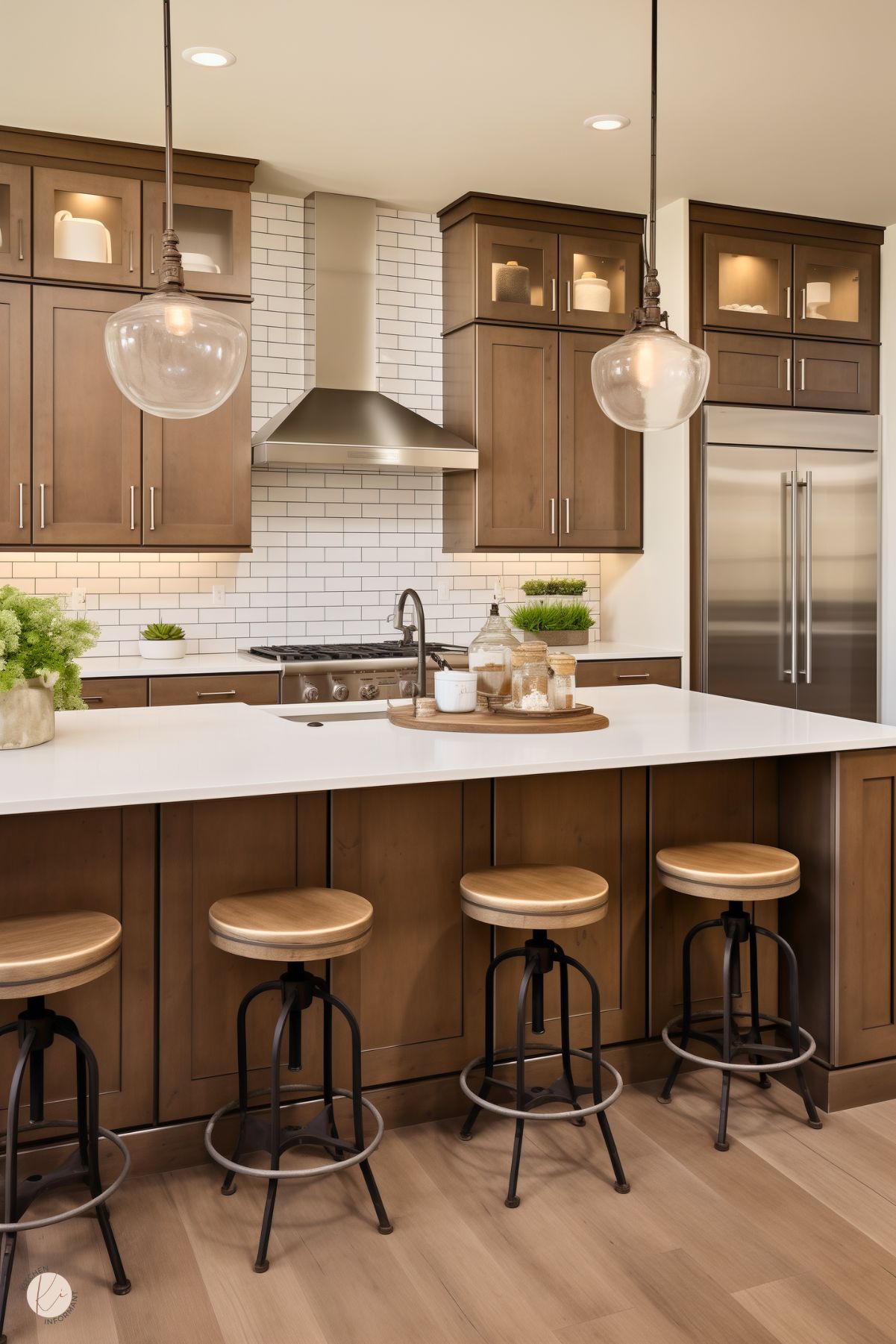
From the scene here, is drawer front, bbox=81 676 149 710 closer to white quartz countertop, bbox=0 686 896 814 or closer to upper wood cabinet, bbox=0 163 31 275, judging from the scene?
white quartz countertop, bbox=0 686 896 814

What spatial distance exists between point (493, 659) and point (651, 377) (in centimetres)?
85

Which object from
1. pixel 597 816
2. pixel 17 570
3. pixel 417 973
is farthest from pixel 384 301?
pixel 417 973

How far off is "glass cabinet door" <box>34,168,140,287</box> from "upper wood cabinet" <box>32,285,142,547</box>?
82mm

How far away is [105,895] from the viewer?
7.96 ft

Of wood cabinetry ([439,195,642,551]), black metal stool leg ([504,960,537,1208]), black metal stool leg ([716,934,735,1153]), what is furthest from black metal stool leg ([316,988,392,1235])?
wood cabinetry ([439,195,642,551])

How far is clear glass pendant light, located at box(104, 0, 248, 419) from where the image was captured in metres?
2.33

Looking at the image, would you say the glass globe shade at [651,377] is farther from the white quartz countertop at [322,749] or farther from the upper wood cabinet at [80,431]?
the upper wood cabinet at [80,431]

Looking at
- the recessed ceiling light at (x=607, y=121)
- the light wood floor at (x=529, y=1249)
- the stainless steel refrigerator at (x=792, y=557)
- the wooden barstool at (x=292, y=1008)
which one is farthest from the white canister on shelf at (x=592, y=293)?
the light wood floor at (x=529, y=1249)

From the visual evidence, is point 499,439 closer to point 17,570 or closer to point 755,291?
point 755,291

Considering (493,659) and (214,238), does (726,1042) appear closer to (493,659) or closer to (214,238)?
(493,659)

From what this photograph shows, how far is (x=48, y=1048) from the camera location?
229 cm

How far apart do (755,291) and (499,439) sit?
1.42 meters

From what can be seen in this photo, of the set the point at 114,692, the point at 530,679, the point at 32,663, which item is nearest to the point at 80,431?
the point at 114,692

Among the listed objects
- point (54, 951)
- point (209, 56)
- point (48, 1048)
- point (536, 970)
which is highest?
point (209, 56)
